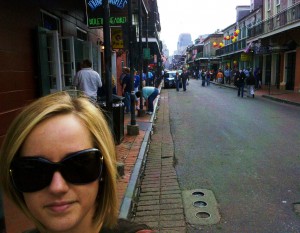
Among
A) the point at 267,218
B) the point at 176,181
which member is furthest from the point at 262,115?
the point at 267,218

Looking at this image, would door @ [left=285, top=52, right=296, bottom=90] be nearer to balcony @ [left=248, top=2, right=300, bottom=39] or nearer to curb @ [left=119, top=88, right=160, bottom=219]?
balcony @ [left=248, top=2, right=300, bottom=39]

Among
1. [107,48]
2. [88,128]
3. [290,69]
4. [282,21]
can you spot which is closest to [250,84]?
[282,21]

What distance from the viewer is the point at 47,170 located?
1.14m

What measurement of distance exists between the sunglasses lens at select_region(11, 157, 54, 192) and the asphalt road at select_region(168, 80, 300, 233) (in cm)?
313

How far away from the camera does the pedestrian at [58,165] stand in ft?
3.74

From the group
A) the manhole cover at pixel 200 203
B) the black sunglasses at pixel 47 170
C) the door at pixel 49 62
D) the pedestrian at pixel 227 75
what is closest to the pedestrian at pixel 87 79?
the door at pixel 49 62

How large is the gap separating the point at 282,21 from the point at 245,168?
1888 centimetres

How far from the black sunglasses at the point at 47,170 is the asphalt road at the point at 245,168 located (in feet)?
10.1

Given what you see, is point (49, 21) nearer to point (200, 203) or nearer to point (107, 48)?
point (107, 48)

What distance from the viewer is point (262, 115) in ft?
44.0

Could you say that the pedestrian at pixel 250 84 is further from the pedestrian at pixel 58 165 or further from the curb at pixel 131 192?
the pedestrian at pixel 58 165

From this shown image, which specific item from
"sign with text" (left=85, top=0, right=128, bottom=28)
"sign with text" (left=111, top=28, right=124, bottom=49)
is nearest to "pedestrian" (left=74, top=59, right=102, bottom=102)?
"sign with text" (left=85, top=0, right=128, bottom=28)

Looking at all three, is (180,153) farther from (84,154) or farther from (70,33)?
(84,154)

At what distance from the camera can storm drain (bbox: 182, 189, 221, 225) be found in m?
4.23
